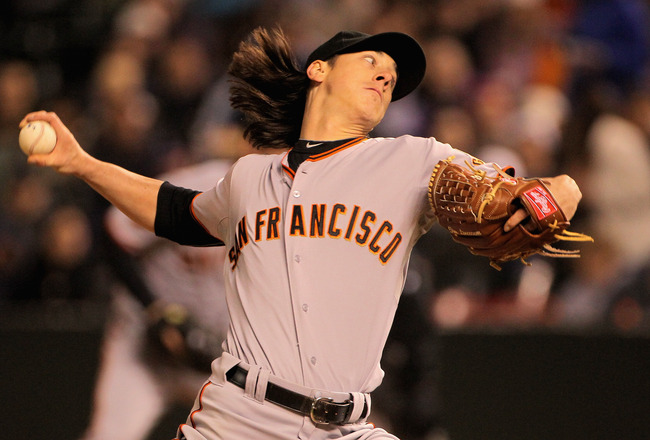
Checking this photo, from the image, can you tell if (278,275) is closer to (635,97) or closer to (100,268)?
(100,268)

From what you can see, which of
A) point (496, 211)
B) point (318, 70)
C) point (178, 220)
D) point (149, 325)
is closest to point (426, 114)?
point (149, 325)

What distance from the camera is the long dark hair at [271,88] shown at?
342 centimetres

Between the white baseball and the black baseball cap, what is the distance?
3.18 feet

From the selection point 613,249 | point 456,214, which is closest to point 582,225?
point 613,249

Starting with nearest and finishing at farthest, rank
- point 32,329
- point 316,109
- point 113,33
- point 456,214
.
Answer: point 456,214, point 316,109, point 32,329, point 113,33

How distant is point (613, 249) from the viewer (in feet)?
18.8

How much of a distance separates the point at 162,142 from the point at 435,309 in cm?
A: 235

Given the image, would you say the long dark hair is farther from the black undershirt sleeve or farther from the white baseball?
the white baseball

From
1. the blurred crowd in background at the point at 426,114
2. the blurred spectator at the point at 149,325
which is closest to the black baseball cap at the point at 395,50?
the blurred spectator at the point at 149,325

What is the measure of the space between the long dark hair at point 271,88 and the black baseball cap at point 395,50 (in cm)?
14

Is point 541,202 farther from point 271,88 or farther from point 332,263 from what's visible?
point 271,88

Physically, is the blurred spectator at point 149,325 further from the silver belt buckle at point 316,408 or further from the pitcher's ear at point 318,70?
the silver belt buckle at point 316,408

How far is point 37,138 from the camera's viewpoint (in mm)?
3004

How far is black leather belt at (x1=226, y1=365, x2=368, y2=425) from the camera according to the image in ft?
8.96
